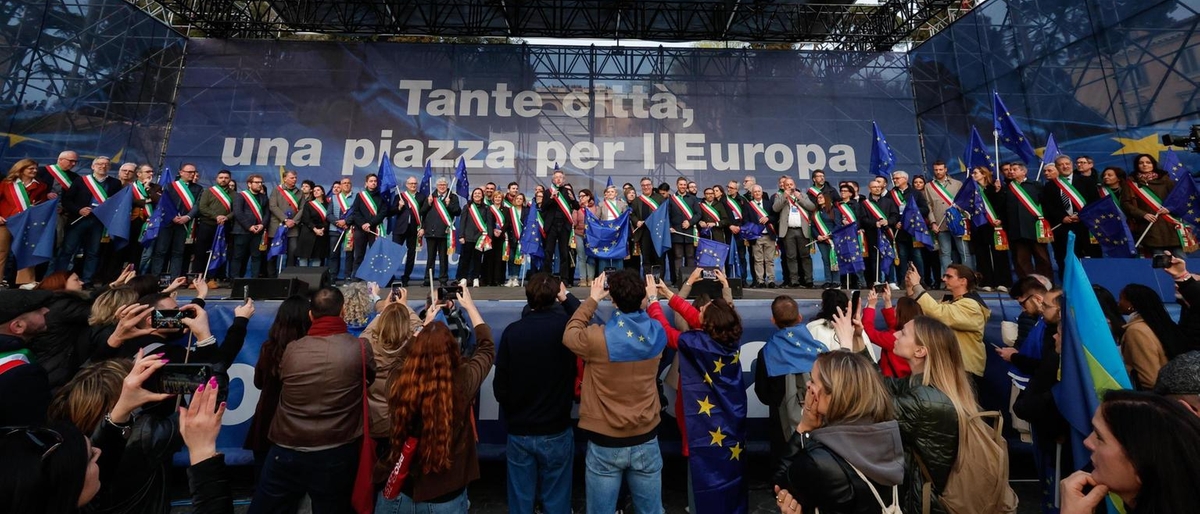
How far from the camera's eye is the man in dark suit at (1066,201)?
217 inches

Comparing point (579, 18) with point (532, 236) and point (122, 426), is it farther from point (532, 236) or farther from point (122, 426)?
point (122, 426)

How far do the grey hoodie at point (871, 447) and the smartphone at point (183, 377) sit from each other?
1.82m

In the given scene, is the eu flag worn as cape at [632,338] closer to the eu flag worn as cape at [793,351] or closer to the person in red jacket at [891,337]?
the eu flag worn as cape at [793,351]

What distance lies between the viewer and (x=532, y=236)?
6938mm

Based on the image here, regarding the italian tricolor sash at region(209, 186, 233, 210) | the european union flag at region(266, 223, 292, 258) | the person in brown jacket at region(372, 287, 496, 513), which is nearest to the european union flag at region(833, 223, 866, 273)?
the person in brown jacket at region(372, 287, 496, 513)

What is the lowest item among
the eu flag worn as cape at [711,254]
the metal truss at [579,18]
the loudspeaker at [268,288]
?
the loudspeaker at [268,288]

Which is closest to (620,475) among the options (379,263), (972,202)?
(379,263)

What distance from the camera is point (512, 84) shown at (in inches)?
445

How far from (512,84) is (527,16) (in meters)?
1.72

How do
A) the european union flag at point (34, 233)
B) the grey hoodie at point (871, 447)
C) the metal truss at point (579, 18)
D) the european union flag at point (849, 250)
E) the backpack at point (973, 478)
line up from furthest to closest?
1. the metal truss at point (579, 18)
2. the european union flag at point (849, 250)
3. the european union flag at point (34, 233)
4. the backpack at point (973, 478)
5. the grey hoodie at point (871, 447)

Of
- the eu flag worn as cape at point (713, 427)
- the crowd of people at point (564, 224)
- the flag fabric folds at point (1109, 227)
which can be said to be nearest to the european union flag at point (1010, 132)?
the crowd of people at point (564, 224)

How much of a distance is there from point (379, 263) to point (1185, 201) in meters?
7.95

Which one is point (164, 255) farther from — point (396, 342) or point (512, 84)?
point (512, 84)

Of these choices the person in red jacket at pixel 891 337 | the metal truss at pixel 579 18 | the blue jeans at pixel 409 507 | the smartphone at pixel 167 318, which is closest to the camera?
the blue jeans at pixel 409 507
